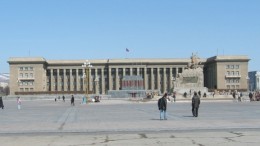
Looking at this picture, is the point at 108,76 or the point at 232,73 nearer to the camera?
the point at 232,73

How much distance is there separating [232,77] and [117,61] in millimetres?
42174

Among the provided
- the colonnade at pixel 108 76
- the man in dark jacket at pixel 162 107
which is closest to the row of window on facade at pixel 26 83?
the colonnade at pixel 108 76

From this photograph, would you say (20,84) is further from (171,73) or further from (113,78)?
(171,73)

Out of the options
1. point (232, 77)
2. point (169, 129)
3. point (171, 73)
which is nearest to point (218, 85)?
point (232, 77)

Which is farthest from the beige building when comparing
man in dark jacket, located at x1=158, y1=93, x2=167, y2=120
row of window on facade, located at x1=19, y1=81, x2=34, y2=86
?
man in dark jacket, located at x1=158, y1=93, x2=167, y2=120

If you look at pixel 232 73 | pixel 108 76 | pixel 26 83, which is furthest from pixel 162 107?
pixel 108 76

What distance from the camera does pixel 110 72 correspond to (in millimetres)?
195500

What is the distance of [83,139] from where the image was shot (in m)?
18.0

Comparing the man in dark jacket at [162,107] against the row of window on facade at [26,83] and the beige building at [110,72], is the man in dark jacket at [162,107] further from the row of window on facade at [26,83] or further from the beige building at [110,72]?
the row of window on facade at [26,83]

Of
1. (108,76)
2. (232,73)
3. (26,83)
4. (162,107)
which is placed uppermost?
(232,73)

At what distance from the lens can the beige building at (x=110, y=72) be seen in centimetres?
18550

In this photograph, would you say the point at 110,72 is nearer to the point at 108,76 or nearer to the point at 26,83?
the point at 108,76

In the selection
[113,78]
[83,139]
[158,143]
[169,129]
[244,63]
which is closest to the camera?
[158,143]

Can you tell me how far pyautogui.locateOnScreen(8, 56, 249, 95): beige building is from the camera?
18550 centimetres
